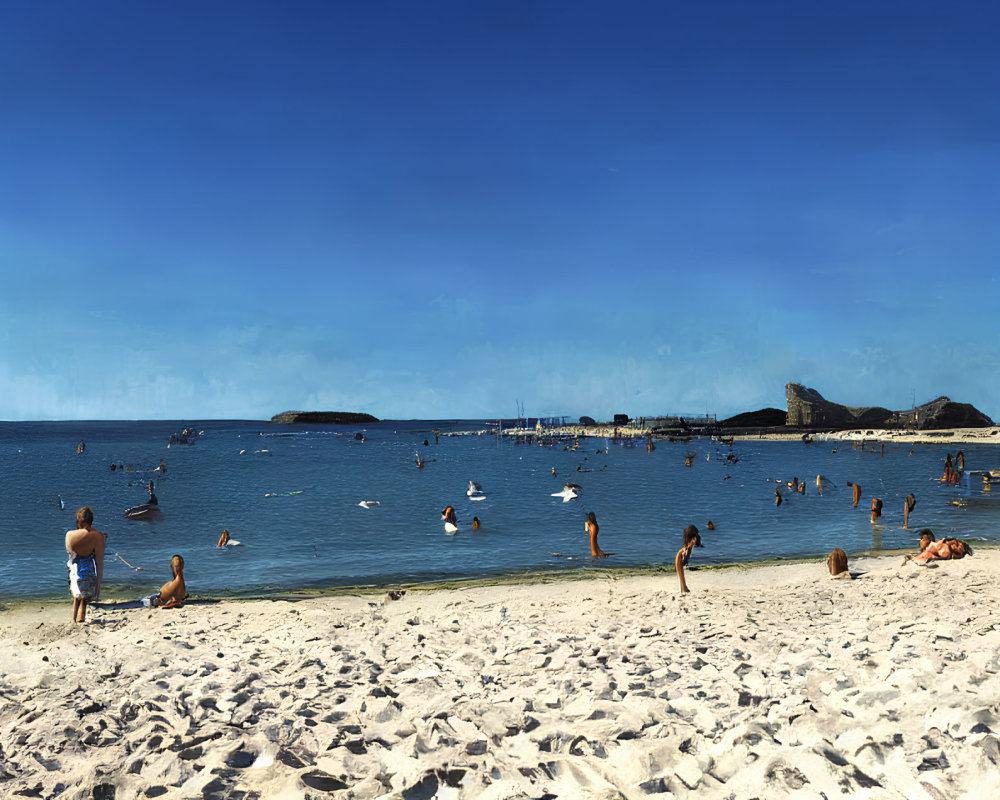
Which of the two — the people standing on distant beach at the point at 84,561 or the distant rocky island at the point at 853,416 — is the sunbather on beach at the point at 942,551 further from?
the distant rocky island at the point at 853,416

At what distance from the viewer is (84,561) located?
12.3 metres

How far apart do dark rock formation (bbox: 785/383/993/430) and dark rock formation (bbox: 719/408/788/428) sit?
10297 millimetres

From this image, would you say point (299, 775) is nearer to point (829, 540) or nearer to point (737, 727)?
point (737, 727)

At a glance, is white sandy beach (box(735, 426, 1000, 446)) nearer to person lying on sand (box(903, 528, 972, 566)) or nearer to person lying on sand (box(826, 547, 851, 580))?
person lying on sand (box(903, 528, 972, 566))

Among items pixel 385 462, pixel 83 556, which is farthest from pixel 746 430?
pixel 83 556

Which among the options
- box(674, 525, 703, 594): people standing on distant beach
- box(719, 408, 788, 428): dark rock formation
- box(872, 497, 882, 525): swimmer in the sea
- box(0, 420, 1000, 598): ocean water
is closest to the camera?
box(674, 525, 703, 594): people standing on distant beach

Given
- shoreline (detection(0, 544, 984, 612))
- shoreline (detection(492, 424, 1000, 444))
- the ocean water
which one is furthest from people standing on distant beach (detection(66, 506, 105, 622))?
shoreline (detection(492, 424, 1000, 444))

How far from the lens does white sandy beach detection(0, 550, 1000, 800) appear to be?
17.8 ft

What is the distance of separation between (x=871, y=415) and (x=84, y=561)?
160 meters

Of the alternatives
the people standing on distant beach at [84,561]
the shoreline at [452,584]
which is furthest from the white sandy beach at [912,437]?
the people standing on distant beach at [84,561]

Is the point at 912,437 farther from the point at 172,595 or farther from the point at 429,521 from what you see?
the point at 172,595

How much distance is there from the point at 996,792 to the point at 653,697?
3.17 metres

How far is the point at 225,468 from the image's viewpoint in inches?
2576

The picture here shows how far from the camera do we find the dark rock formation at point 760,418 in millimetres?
157500
